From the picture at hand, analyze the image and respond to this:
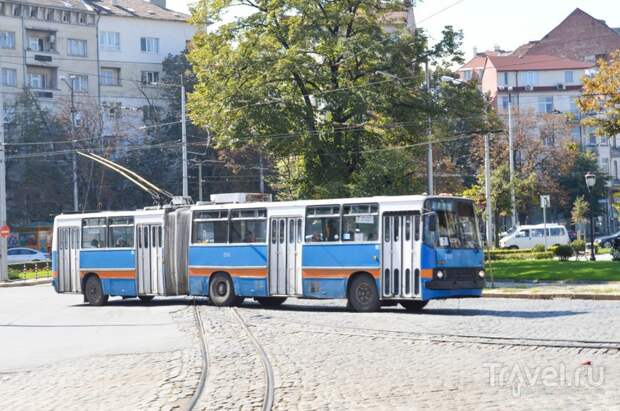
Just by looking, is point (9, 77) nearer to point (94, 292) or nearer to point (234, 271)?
point (94, 292)

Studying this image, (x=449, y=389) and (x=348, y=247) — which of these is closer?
(x=449, y=389)

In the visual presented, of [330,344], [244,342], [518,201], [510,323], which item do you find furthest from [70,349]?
[518,201]

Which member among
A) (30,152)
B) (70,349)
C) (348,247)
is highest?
(30,152)

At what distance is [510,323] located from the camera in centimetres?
1892

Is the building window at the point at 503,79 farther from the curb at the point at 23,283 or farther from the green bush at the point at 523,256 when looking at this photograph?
the curb at the point at 23,283

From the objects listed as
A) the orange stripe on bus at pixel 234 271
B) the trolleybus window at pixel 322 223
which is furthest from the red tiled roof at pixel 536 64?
the trolleybus window at pixel 322 223

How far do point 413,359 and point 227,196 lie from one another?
577 inches

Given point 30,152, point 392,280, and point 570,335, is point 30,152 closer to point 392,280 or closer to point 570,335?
point 392,280

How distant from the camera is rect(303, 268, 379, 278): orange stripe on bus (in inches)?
928

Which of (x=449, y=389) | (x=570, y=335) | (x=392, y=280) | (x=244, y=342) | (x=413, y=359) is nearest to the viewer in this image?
(x=449, y=389)

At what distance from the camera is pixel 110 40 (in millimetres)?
89750

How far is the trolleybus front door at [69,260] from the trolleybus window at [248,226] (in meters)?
6.64

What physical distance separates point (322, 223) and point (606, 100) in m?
15.3

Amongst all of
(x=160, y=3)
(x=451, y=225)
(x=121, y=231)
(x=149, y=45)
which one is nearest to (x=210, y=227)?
(x=121, y=231)
